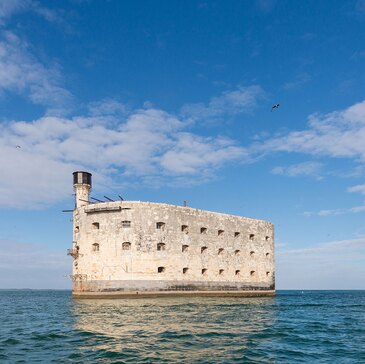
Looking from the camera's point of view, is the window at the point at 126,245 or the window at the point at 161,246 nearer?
the window at the point at 126,245

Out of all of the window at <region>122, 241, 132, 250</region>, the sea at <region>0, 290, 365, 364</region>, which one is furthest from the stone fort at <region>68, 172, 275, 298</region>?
the sea at <region>0, 290, 365, 364</region>

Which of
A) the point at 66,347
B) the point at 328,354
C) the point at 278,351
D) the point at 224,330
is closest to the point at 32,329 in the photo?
the point at 66,347

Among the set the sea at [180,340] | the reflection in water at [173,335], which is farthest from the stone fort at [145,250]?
the sea at [180,340]

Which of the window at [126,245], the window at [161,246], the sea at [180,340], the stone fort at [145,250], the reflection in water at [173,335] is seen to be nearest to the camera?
the sea at [180,340]

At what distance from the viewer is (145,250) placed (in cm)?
3192

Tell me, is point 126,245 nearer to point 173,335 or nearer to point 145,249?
point 145,249

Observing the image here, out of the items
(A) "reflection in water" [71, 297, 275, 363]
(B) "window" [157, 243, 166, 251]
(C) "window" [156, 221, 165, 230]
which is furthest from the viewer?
(C) "window" [156, 221, 165, 230]

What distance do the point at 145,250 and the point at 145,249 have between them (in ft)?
0.26

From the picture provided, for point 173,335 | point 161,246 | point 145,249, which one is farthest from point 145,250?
point 173,335

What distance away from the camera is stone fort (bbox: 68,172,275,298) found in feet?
104

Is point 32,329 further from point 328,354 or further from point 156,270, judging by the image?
point 156,270

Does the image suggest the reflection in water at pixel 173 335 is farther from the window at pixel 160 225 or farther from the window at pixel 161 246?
the window at pixel 160 225

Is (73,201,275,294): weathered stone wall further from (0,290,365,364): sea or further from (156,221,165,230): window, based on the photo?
(0,290,365,364): sea

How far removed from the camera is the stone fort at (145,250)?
104 feet
